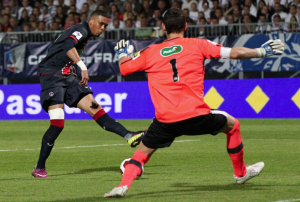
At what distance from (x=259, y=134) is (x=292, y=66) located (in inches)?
199

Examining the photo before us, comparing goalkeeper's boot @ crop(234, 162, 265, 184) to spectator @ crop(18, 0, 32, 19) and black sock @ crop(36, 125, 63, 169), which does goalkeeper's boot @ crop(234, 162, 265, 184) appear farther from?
spectator @ crop(18, 0, 32, 19)

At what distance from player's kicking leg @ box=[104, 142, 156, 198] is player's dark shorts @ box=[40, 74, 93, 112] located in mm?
2480

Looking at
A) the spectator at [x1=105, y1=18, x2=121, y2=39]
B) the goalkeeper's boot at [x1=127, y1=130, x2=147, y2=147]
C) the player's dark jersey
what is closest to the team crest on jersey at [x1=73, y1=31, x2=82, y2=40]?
the player's dark jersey

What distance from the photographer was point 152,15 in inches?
810

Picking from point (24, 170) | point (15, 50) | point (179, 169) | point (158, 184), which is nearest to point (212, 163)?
point (179, 169)

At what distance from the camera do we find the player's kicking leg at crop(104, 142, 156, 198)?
234 inches

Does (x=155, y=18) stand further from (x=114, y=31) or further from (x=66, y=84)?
(x=66, y=84)

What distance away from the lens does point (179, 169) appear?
8484 mm

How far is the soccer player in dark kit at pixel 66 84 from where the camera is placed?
824 centimetres

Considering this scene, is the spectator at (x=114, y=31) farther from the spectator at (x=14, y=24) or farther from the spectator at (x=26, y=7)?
the spectator at (x=26, y=7)

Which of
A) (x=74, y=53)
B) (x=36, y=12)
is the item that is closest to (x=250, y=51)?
(x=74, y=53)

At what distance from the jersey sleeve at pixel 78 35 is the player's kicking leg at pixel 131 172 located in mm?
2566

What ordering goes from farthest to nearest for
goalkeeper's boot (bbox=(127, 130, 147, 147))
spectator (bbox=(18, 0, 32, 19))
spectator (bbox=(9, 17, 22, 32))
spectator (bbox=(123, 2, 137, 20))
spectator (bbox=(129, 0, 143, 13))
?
spectator (bbox=(18, 0, 32, 19))
spectator (bbox=(9, 17, 22, 32))
spectator (bbox=(129, 0, 143, 13))
spectator (bbox=(123, 2, 137, 20))
goalkeeper's boot (bbox=(127, 130, 147, 147))

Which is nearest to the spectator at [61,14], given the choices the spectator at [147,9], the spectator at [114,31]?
the spectator at [114,31]
